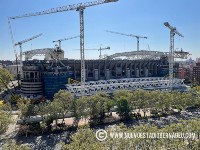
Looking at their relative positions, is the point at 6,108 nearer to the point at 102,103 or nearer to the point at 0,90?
the point at 102,103

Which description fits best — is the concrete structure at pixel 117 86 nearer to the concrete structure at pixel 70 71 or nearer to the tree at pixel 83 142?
the concrete structure at pixel 70 71

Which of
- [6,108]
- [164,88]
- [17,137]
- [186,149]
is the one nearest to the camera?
[186,149]

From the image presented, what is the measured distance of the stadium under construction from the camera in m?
78.3

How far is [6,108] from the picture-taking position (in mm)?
51469

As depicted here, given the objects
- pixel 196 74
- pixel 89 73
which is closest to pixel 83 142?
pixel 89 73

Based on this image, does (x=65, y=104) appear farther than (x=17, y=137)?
Yes

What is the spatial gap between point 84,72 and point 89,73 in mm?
27877

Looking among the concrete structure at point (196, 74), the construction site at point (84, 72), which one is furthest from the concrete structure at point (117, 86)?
the concrete structure at point (196, 74)

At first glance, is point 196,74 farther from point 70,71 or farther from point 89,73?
point 70,71

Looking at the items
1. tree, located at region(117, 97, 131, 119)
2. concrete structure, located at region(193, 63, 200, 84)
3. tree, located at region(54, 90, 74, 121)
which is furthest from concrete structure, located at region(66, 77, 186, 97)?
concrete structure, located at region(193, 63, 200, 84)

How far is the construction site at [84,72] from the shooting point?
77.8 m

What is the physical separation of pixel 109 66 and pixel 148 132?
73944mm

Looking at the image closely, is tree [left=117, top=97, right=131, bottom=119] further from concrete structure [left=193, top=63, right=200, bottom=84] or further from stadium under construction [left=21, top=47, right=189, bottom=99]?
concrete structure [left=193, top=63, right=200, bottom=84]

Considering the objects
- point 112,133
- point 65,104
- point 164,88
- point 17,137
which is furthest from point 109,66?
point 112,133
